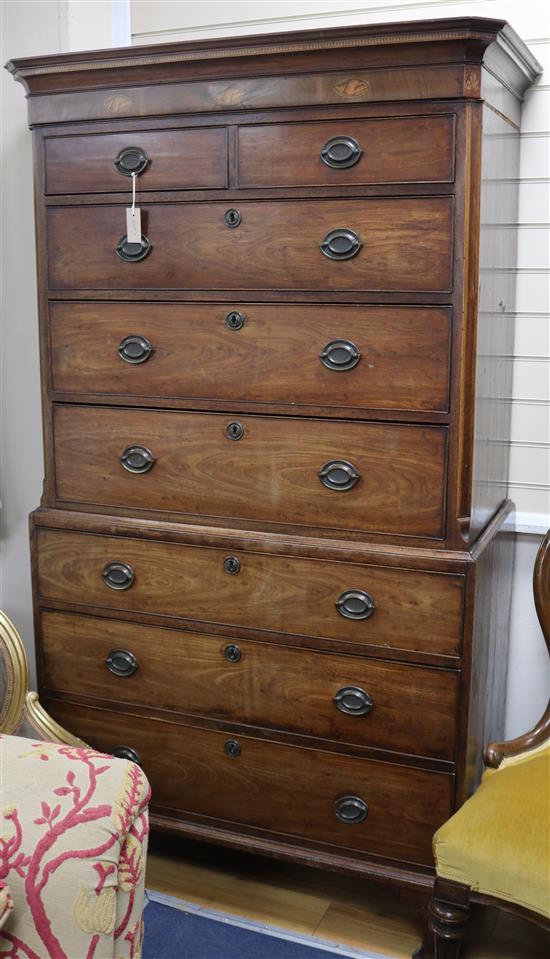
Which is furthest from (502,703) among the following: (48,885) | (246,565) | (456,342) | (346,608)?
(48,885)

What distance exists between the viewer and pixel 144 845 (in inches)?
58.1

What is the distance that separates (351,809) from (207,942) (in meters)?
0.46

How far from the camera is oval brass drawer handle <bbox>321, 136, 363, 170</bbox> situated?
1.98 metres

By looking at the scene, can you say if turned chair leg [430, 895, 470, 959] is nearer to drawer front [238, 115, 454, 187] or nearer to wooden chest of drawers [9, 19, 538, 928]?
wooden chest of drawers [9, 19, 538, 928]

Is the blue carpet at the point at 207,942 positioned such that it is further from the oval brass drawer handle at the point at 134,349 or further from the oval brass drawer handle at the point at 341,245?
the oval brass drawer handle at the point at 341,245

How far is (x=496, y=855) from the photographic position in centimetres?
178

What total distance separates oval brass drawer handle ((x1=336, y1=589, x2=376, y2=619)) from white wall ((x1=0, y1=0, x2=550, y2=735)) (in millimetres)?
572

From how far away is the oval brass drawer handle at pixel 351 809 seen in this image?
2.19m

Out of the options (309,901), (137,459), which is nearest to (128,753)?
(309,901)

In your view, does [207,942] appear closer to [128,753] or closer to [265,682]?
[128,753]

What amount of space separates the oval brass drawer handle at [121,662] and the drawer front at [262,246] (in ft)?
2.81

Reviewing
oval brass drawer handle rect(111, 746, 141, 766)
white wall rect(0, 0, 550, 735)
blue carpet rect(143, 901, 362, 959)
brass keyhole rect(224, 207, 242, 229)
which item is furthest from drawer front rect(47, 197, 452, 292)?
blue carpet rect(143, 901, 362, 959)

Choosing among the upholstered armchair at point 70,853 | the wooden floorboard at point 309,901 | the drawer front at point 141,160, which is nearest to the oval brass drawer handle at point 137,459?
the drawer front at point 141,160

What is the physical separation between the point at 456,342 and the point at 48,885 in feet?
4.02
